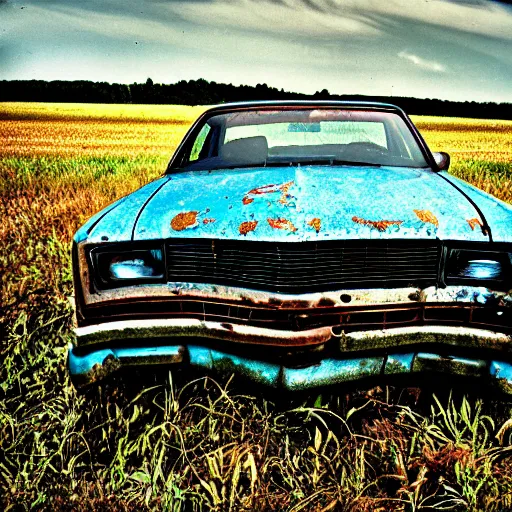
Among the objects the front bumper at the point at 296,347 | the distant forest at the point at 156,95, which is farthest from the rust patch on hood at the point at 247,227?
the distant forest at the point at 156,95

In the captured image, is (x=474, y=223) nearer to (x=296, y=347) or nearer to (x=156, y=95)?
(x=296, y=347)

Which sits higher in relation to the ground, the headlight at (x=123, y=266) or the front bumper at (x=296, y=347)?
the headlight at (x=123, y=266)

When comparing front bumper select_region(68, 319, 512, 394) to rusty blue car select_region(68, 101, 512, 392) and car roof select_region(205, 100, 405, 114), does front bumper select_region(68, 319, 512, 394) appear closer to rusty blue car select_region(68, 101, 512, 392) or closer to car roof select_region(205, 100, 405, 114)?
rusty blue car select_region(68, 101, 512, 392)

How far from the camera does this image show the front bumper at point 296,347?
5.36 ft

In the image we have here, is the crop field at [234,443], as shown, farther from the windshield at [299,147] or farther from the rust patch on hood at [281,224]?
the windshield at [299,147]

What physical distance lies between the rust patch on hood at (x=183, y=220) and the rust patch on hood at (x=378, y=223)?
585 millimetres

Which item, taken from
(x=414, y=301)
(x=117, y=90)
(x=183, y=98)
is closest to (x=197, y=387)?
(x=414, y=301)

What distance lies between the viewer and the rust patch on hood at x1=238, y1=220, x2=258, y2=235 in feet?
5.38

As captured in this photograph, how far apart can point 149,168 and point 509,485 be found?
895 cm

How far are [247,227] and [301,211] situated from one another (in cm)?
21

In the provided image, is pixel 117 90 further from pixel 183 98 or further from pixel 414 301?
pixel 414 301

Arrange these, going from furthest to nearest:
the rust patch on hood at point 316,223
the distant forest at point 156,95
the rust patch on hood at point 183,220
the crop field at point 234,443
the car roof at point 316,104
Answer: the distant forest at point 156,95, the car roof at point 316,104, the rust patch on hood at point 183,220, the rust patch on hood at point 316,223, the crop field at point 234,443

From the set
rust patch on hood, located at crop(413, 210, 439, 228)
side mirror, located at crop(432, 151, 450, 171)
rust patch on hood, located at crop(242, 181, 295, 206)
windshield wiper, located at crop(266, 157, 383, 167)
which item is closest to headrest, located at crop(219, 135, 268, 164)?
windshield wiper, located at crop(266, 157, 383, 167)

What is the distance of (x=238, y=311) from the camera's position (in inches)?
65.9
